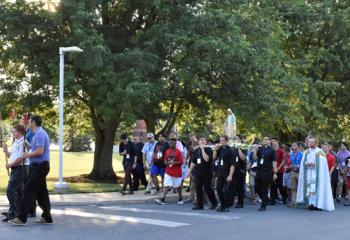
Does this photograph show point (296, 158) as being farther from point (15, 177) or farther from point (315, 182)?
point (15, 177)

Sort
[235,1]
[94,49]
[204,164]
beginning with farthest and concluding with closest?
[235,1], [94,49], [204,164]

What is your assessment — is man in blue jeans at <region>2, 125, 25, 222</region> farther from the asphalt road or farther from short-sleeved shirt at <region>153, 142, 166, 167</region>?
short-sleeved shirt at <region>153, 142, 166, 167</region>

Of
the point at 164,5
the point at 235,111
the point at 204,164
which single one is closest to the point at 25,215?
the point at 204,164

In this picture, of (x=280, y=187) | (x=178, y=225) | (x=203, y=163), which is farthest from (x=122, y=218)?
(x=280, y=187)

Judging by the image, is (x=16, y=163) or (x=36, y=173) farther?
(x=16, y=163)

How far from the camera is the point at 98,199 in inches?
607

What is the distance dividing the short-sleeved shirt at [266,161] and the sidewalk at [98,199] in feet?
9.27

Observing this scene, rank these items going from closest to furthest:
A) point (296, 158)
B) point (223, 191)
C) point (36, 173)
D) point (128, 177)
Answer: point (36, 173) → point (223, 191) → point (296, 158) → point (128, 177)

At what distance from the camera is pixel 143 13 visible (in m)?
22.2

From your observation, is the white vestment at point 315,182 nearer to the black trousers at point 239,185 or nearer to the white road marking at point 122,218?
the black trousers at point 239,185

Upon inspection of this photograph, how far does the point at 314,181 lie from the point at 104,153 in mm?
11459

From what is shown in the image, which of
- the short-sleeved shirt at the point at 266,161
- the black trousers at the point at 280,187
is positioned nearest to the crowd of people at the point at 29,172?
the short-sleeved shirt at the point at 266,161

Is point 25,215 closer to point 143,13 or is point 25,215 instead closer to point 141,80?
point 141,80

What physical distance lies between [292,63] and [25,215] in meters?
17.6
